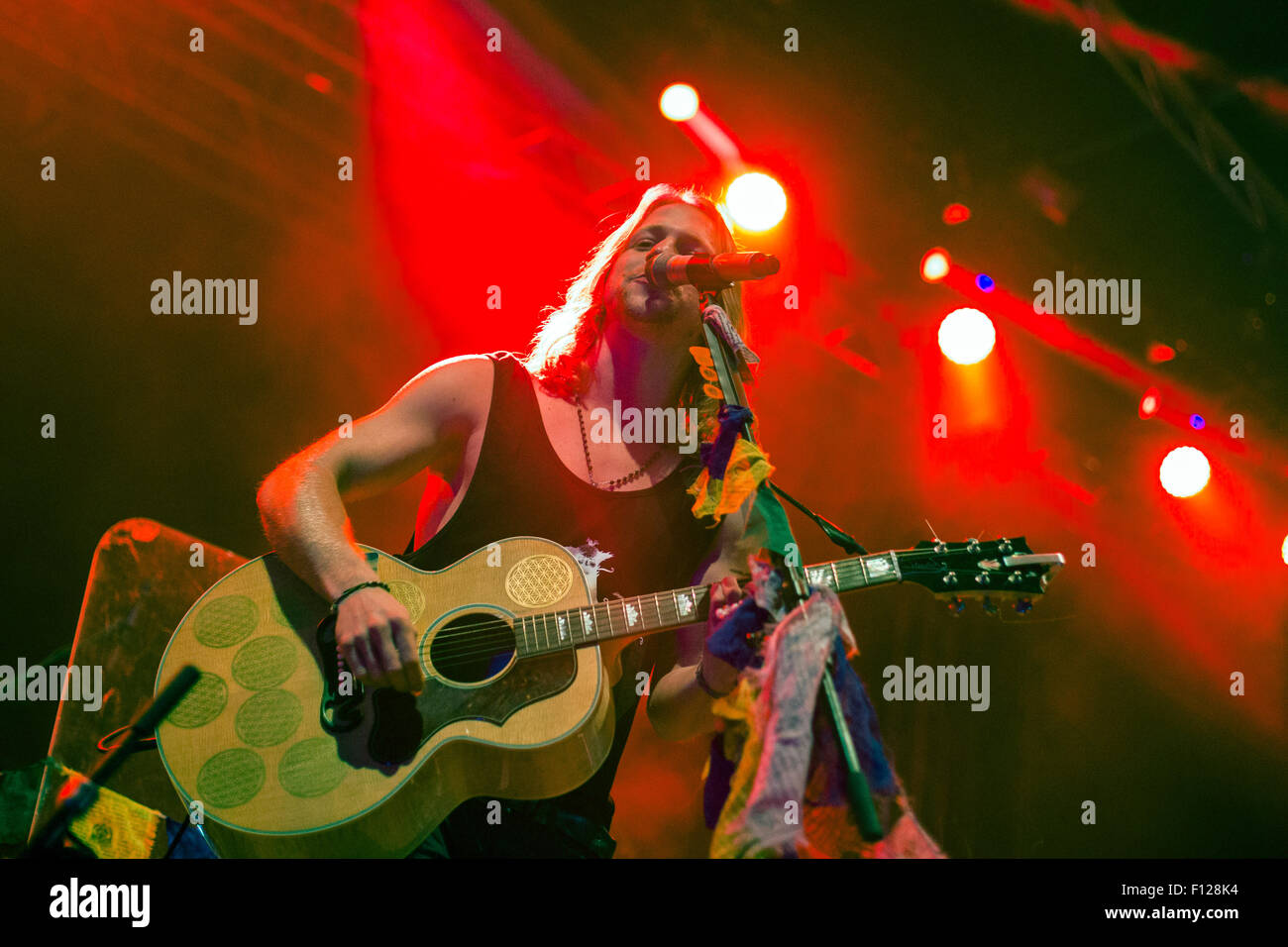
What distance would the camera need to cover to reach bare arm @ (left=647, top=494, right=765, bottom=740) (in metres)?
2.45

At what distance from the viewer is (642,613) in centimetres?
236

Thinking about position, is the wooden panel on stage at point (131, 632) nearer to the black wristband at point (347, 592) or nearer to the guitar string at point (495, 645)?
the black wristband at point (347, 592)

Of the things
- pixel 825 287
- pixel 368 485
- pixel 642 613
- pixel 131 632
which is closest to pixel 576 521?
pixel 642 613

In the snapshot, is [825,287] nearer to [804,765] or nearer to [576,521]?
[576,521]

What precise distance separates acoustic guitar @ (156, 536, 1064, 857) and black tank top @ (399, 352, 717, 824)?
0.15 meters

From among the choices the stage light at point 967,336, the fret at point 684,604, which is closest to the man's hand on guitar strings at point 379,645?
the fret at point 684,604

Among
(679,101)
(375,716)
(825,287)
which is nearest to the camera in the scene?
(375,716)

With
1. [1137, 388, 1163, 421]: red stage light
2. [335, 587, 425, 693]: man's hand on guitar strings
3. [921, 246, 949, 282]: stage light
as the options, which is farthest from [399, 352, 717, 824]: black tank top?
[1137, 388, 1163, 421]: red stage light

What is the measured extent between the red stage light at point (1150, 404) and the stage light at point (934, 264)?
1.43 m

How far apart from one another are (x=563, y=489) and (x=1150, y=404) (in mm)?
4102

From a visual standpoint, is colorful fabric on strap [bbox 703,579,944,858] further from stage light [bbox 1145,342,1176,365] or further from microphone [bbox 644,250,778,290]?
stage light [bbox 1145,342,1176,365]
